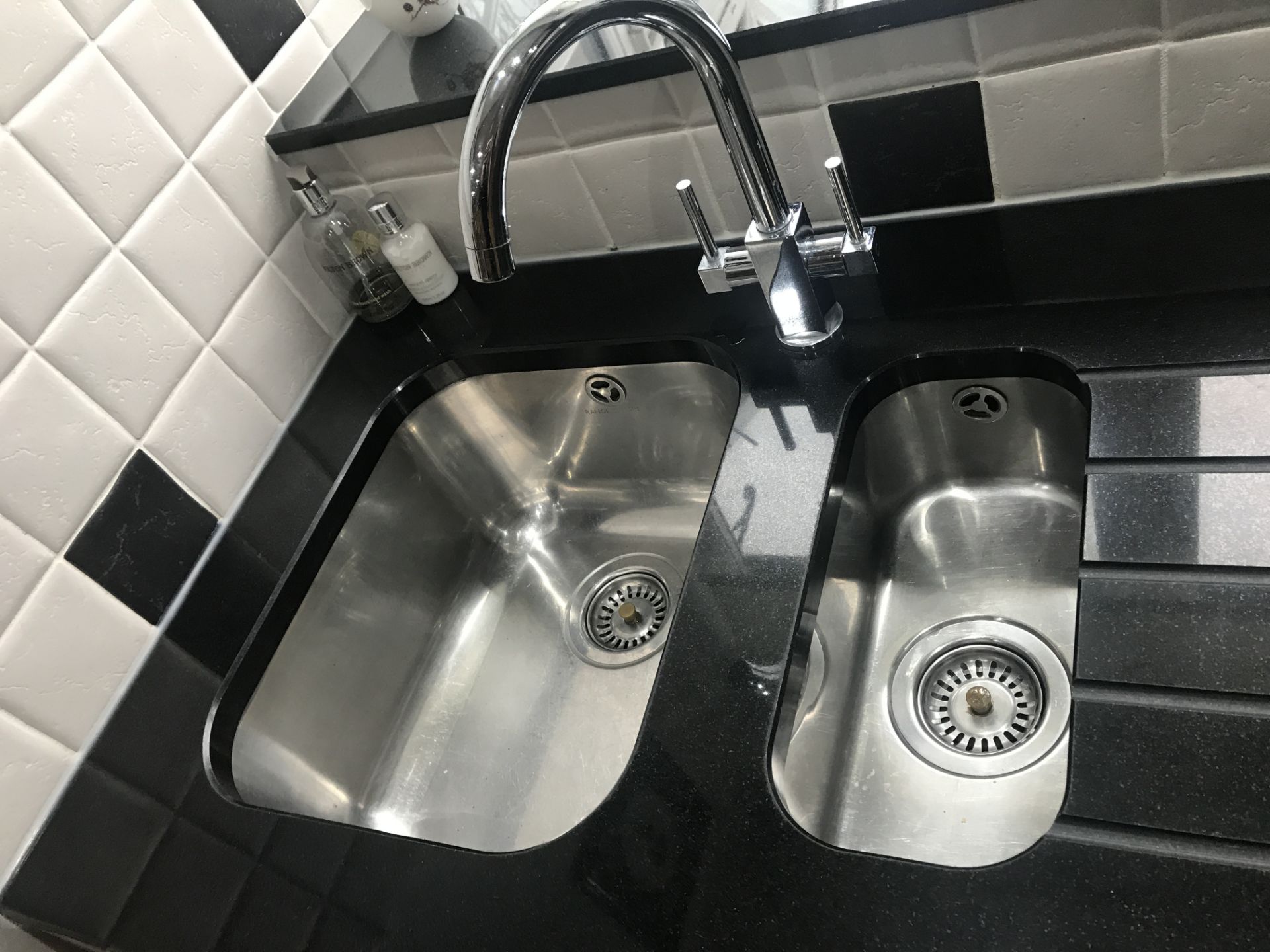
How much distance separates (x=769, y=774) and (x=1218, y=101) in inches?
21.5

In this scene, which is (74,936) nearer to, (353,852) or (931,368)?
(353,852)

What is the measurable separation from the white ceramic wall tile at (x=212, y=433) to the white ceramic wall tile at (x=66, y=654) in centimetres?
14

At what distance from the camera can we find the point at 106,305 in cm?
82

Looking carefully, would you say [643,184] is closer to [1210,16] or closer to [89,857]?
[1210,16]

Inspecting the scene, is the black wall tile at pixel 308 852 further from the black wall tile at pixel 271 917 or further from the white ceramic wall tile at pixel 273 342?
the white ceramic wall tile at pixel 273 342

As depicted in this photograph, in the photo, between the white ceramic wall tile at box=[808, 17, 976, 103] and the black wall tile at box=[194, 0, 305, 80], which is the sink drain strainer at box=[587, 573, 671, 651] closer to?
the white ceramic wall tile at box=[808, 17, 976, 103]

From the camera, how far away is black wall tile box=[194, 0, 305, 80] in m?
0.92

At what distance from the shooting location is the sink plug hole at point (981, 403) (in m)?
0.77

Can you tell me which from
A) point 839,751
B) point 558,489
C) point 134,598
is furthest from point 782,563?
point 134,598

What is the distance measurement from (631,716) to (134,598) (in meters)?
0.45

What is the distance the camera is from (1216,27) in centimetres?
62

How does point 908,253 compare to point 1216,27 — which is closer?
point 1216,27

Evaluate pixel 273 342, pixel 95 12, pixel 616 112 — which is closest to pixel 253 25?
pixel 95 12

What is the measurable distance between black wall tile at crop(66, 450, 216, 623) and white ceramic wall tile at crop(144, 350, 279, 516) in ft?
0.07
